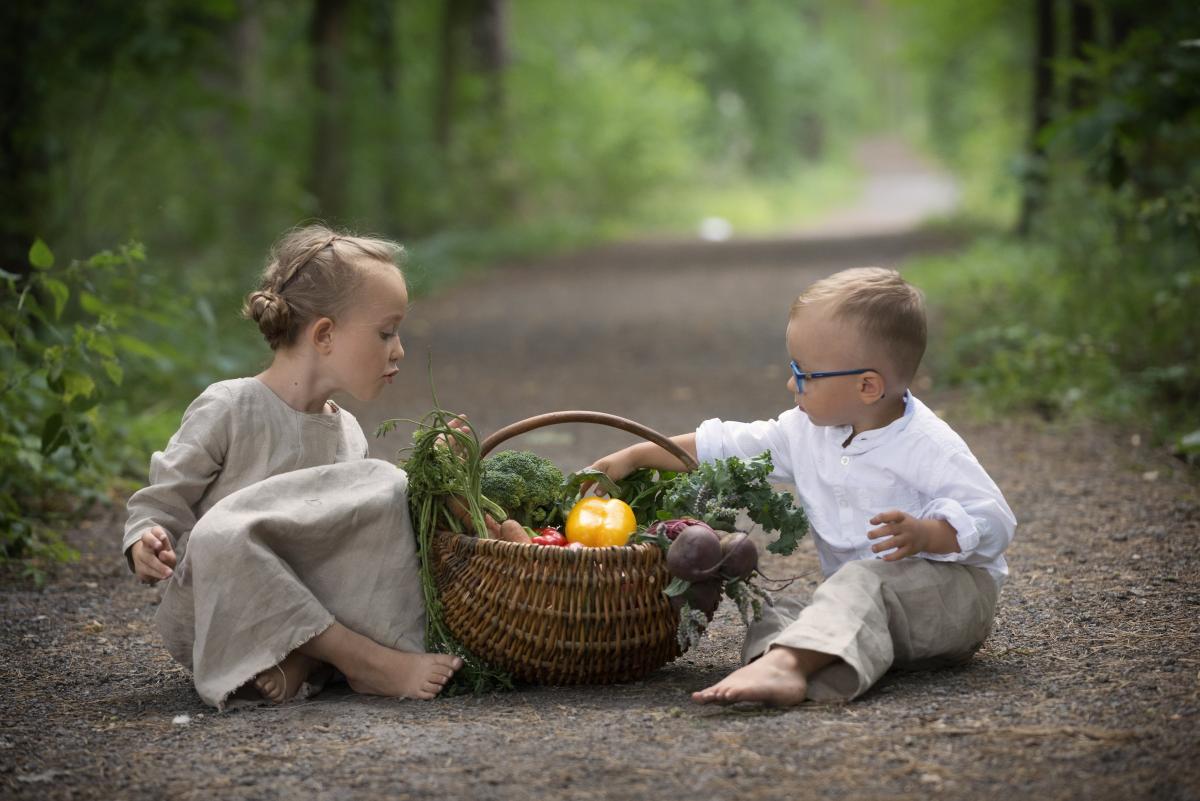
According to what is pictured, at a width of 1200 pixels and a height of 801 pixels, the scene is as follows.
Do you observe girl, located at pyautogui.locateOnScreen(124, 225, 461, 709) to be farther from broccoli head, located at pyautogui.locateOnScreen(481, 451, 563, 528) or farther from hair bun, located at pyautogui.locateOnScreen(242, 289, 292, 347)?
broccoli head, located at pyautogui.locateOnScreen(481, 451, 563, 528)

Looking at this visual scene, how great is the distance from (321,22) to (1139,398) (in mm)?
11990

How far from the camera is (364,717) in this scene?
3070 millimetres

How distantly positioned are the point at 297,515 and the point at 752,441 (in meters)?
1.17

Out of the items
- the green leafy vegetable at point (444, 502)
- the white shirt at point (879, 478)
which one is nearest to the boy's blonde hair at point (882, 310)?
the white shirt at point (879, 478)

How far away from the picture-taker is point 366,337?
3.50 meters

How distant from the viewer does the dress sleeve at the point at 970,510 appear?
3.17 metres

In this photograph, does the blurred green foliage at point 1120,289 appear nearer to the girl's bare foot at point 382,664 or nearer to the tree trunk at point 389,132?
the girl's bare foot at point 382,664

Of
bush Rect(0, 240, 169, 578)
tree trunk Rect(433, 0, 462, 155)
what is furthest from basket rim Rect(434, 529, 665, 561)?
tree trunk Rect(433, 0, 462, 155)

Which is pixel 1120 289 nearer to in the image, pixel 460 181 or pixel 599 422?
pixel 599 422

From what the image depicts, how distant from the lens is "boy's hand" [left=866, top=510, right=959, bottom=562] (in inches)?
121

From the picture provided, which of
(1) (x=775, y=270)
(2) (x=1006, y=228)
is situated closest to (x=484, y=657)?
(1) (x=775, y=270)

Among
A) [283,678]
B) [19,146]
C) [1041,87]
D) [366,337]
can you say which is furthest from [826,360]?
[1041,87]

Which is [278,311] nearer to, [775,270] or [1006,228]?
[775,270]

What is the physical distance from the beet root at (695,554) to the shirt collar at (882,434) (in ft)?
1.58
